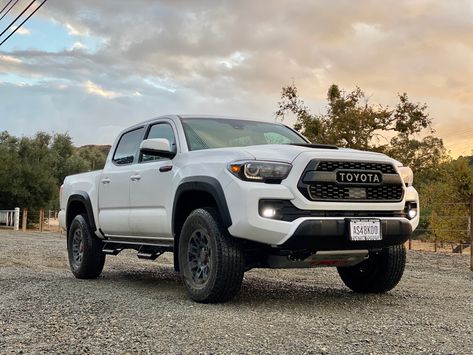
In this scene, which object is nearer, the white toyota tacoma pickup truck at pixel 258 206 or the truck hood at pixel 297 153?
the white toyota tacoma pickup truck at pixel 258 206

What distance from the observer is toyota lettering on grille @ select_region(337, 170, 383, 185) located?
5148mm

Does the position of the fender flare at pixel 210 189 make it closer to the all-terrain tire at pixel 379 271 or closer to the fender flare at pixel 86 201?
the all-terrain tire at pixel 379 271

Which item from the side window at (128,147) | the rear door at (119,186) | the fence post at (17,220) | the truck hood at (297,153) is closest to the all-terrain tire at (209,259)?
the truck hood at (297,153)

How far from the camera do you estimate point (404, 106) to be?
1171 inches

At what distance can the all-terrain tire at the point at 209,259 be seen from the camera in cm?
507

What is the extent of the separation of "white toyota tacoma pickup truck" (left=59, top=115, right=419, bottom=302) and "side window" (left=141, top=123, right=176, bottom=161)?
0.08 ft

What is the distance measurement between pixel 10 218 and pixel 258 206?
32150mm

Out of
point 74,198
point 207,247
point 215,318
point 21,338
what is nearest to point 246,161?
point 207,247

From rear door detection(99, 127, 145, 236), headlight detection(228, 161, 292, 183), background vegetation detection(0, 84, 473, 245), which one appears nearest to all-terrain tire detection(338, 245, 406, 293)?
headlight detection(228, 161, 292, 183)

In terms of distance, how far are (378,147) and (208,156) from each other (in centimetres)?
2383

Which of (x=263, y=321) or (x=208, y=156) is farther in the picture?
(x=208, y=156)

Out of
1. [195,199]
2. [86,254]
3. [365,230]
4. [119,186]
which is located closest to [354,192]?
[365,230]

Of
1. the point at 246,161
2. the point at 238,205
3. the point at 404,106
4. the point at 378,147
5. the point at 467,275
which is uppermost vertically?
the point at 404,106

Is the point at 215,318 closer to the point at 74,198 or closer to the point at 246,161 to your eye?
the point at 246,161
